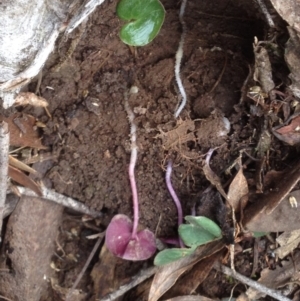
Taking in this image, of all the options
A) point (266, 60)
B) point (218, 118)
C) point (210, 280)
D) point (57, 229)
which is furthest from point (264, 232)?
point (57, 229)

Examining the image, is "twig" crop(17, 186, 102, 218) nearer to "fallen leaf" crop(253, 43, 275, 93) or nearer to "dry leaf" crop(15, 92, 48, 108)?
"dry leaf" crop(15, 92, 48, 108)

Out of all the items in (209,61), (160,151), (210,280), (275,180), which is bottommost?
(210,280)

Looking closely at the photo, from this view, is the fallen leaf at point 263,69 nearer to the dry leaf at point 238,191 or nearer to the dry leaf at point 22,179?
the dry leaf at point 238,191

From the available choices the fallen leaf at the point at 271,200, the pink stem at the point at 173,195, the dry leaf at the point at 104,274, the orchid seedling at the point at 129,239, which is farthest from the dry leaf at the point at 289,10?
the dry leaf at the point at 104,274

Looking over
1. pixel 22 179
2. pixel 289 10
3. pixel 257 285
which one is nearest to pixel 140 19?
pixel 289 10

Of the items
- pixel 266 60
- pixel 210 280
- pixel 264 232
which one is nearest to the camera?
pixel 266 60

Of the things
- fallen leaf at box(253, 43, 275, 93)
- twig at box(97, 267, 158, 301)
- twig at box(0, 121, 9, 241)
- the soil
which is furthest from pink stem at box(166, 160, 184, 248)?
twig at box(0, 121, 9, 241)

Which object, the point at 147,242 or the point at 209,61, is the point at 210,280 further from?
the point at 209,61
